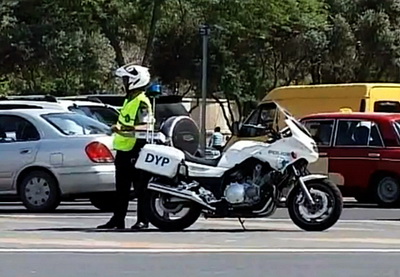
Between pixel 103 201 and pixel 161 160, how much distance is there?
409cm

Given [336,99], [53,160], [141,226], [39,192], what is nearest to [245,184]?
[141,226]

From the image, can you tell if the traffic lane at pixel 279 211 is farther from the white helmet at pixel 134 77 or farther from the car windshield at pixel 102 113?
the white helmet at pixel 134 77

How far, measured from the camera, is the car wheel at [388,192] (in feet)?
65.8

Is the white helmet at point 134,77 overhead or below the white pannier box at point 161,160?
overhead

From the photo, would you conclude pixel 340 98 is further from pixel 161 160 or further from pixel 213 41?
→ pixel 213 41

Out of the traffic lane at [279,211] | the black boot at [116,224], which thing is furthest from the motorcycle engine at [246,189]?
the traffic lane at [279,211]

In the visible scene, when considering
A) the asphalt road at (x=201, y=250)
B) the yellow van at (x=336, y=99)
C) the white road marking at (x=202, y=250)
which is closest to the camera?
the asphalt road at (x=201, y=250)

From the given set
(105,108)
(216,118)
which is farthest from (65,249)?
(216,118)

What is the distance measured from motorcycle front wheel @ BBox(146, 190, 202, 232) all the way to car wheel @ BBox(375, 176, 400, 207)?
23.7ft

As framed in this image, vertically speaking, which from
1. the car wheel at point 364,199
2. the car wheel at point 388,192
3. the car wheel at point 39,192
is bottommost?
the car wheel at point 364,199

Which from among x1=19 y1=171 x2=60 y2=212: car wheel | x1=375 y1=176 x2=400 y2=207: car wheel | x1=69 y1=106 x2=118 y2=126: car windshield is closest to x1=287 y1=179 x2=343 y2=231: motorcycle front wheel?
x1=19 y1=171 x2=60 y2=212: car wheel

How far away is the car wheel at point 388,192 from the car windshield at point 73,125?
5.30m

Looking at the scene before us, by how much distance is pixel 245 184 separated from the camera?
1342 centimetres

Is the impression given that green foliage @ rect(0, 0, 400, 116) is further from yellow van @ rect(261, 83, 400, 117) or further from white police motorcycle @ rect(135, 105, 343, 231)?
white police motorcycle @ rect(135, 105, 343, 231)
